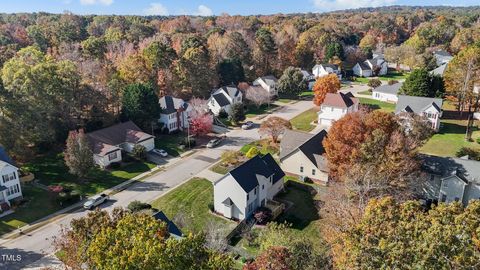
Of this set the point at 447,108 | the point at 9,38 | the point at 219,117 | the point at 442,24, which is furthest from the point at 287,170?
the point at 442,24

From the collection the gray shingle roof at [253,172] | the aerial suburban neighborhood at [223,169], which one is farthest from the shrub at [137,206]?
the gray shingle roof at [253,172]

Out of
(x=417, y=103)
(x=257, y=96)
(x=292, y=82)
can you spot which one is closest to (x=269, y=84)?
(x=292, y=82)

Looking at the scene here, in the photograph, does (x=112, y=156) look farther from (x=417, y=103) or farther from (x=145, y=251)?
(x=417, y=103)

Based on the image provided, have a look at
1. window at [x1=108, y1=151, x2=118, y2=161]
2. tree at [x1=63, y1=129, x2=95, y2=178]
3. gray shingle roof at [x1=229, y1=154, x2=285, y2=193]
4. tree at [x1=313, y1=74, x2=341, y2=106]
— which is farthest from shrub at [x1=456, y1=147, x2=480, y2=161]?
tree at [x1=63, y1=129, x2=95, y2=178]

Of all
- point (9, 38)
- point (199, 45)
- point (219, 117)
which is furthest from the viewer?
point (9, 38)

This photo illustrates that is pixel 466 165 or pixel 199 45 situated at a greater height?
pixel 199 45

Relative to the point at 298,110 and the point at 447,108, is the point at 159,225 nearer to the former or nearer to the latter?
the point at 298,110

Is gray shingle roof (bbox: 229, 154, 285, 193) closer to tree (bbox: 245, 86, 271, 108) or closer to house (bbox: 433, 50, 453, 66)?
tree (bbox: 245, 86, 271, 108)
